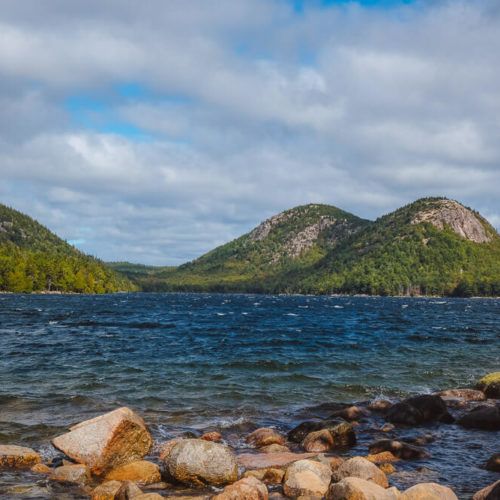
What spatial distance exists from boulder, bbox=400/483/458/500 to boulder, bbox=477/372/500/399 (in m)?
15.9

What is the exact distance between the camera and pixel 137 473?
44.7ft

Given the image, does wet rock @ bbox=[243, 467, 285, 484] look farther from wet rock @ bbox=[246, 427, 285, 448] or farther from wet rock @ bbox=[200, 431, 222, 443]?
wet rock @ bbox=[200, 431, 222, 443]

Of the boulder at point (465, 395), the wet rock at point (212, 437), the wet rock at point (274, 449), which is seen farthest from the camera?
the boulder at point (465, 395)

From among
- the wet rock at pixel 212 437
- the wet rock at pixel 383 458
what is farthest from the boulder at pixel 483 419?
the wet rock at pixel 212 437

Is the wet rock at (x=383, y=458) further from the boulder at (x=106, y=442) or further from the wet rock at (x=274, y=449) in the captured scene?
the boulder at (x=106, y=442)

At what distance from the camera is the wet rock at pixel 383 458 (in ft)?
49.7

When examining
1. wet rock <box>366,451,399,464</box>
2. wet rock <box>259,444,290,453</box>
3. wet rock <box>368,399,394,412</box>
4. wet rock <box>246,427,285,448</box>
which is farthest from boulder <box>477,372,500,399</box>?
wet rock <box>259,444,290,453</box>

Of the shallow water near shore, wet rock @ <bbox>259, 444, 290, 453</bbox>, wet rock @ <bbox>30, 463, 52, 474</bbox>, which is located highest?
wet rock @ <bbox>30, 463, 52, 474</bbox>

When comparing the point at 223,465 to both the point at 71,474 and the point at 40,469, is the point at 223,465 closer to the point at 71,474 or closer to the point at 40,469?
the point at 71,474

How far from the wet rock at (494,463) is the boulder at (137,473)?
9.25 meters

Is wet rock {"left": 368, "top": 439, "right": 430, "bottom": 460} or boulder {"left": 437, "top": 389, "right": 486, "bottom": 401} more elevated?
wet rock {"left": 368, "top": 439, "right": 430, "bottom": 460}

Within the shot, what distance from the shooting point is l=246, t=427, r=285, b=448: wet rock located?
17.0 metres

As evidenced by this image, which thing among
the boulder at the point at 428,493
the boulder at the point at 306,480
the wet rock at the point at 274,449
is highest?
the boulder at the point at 428,493

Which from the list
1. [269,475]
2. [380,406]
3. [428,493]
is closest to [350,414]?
[380,406]
